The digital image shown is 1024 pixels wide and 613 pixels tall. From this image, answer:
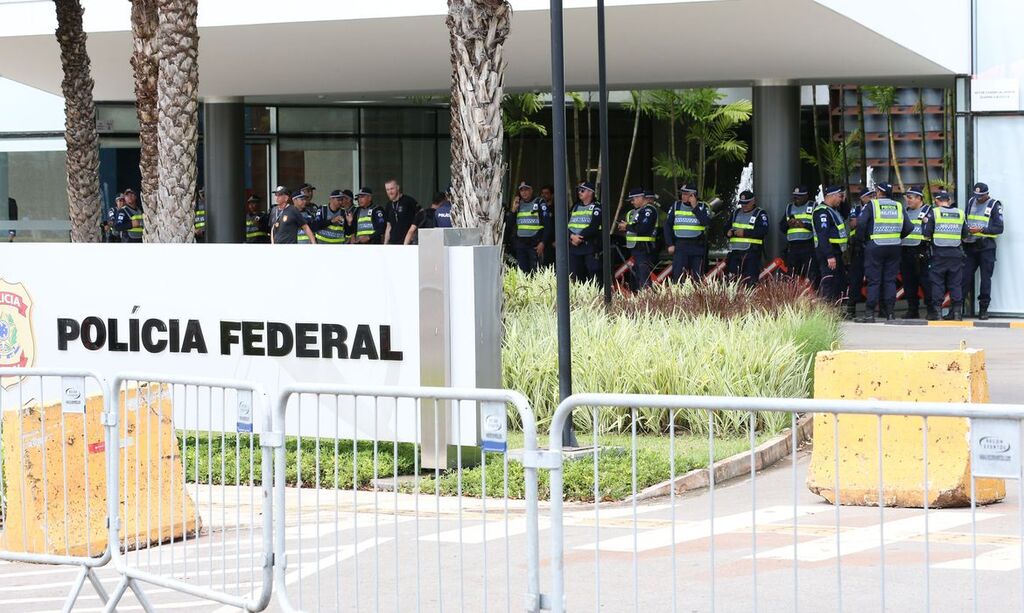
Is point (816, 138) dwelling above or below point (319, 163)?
above

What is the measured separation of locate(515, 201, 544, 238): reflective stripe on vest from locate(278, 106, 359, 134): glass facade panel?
9.11 metres

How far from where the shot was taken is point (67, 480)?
7.65 meters

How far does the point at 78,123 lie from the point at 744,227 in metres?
9.15

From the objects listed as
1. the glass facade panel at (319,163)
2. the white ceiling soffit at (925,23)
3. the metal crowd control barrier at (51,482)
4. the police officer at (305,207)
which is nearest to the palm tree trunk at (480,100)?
the metal crowd control barrier at (51,482)

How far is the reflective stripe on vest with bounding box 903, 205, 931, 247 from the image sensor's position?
794 inches

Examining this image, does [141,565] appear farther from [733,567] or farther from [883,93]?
[883,93]

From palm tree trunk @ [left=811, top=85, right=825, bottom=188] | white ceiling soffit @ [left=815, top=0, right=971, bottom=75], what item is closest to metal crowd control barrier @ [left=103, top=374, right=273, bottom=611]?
white ceiling soffit @ [left=815, top=0, right=971, bottom=75]

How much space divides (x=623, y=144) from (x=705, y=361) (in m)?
22.2

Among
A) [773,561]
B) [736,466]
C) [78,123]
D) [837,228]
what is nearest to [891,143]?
[837,228]

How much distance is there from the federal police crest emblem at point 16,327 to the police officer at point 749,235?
12.0m

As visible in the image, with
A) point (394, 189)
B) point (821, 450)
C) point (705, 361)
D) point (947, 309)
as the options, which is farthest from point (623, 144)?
point (821, 450)

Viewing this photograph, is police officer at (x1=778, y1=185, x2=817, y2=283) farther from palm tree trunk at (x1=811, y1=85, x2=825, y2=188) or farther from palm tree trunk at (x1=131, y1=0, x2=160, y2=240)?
palm tree trunk at (x1=131, y1=0, x2=160, y2=240)

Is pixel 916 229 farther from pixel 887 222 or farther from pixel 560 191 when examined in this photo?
pixel 560 191

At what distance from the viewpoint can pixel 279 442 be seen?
5.55 meters
